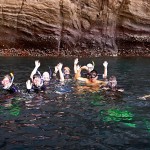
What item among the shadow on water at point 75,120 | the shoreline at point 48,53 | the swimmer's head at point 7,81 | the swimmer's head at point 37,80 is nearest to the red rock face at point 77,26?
the shoreline at point 48,53

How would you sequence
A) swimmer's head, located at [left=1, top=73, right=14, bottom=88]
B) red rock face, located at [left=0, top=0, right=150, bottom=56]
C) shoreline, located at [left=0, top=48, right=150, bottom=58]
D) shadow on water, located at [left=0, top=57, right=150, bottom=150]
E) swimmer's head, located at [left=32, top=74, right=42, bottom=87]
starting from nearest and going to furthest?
shadow on water, located at [left=0, top=57, right=150, bottom=150] < swimmer's head, located at [left=1, top=73, right=14, bottom=88] < swimmer's head, located at [left=32, top=74, right=42, bottom=87] < red rock face, located at [left=0, top=0, right=150, bottom=56] < shoreline, located at [left=0, top=48, right=150, bottom=58]

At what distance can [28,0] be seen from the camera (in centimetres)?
→ 3462

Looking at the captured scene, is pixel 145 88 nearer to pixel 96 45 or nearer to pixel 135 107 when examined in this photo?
pixel 135 107

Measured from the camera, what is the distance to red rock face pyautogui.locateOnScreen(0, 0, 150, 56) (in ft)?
113

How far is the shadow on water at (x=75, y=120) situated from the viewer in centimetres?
777

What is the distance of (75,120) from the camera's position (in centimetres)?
958

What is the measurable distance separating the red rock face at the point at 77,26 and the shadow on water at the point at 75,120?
2044cm

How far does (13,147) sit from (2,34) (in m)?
28.7

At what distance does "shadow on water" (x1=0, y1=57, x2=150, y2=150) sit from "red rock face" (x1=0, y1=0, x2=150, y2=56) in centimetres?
2044

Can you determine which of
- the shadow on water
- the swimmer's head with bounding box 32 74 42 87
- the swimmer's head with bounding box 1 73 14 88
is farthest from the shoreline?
the swimmer's head with bounding box 1 73 14 88

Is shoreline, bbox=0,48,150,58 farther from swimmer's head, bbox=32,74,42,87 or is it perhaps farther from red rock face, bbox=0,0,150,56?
swimmer's head, bbox=32,74,42,87

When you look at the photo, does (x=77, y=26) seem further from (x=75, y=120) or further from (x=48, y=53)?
(x=75, y=120)

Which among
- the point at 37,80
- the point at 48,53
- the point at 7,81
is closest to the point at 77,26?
the point at 48,53

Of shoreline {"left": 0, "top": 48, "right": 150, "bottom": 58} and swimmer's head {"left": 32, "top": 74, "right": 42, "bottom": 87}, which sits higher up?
shoreline {"left": 0, "top": 48, "right": 150, "bottom": 58}
